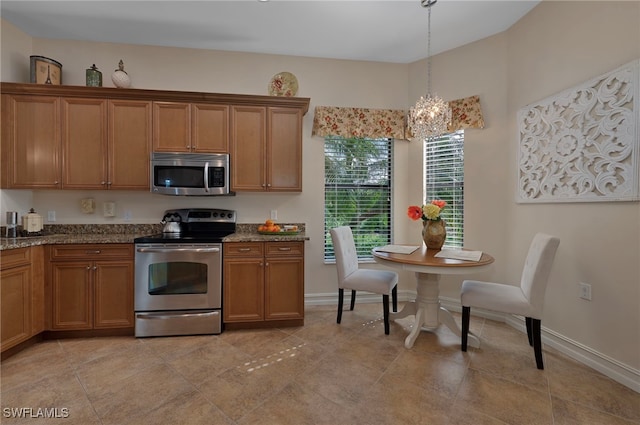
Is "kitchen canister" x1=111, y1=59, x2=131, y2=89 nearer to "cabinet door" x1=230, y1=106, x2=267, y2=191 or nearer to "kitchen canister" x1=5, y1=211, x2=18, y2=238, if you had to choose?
"cabinet door" x1=230, y1=106, x2=267, y2=191

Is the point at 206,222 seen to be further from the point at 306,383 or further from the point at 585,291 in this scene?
the point at 585,291

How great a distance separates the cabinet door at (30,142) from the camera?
2.77 m

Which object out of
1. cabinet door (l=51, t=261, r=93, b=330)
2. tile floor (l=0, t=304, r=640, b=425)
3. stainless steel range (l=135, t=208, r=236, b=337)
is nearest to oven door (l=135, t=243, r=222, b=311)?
stainless steel range (l=135, t=208, r=236, b=337)

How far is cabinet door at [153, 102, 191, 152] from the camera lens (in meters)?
2.95

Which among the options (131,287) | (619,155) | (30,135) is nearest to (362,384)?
(131,287)

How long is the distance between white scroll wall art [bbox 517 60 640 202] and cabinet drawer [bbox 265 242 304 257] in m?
2.23

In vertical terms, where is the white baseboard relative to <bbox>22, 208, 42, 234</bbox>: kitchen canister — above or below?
below

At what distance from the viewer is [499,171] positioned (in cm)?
313

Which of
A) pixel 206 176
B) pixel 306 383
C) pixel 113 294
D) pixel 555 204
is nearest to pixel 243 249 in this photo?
pixel 206 176

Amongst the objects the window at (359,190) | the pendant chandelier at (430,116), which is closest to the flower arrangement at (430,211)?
the pendant chandelier at (430,116)

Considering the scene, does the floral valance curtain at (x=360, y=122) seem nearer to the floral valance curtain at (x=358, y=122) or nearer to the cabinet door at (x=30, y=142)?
the floral valance curtain at (x=358, y=122)

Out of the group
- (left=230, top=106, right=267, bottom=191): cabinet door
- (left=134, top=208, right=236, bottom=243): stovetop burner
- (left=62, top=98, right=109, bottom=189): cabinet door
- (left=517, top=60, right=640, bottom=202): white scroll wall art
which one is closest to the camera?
(left=517, top=60, right=640, bottom=202): white scroll wall art

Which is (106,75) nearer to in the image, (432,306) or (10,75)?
(10,75)

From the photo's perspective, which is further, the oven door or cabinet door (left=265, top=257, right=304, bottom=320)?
cabinet door (left=265, top=257, right=304, bottom=320)
